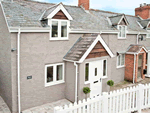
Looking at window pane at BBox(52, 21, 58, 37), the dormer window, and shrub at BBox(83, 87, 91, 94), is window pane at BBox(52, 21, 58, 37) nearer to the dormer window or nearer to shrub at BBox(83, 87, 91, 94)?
the dormer window

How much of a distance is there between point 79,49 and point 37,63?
129 inches

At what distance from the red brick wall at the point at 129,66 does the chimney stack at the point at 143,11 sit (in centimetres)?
1158

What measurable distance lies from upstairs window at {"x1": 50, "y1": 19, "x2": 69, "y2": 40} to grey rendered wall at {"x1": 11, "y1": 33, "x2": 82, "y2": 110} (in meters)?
0.39

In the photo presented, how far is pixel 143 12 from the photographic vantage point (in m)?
25.4

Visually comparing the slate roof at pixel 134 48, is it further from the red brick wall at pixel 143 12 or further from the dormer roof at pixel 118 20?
the red brick wall at pixel 143 12

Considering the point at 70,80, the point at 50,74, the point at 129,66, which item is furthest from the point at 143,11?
the point at 50,74

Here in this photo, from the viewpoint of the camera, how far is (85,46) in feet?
36.9

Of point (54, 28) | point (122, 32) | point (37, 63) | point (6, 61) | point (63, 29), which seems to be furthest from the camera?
point (122, 32)

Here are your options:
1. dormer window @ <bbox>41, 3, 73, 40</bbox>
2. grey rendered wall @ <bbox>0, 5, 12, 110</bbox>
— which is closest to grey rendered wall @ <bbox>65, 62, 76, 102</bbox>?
dormer window @ <bbox>41, 3, 73, 40</bbox>

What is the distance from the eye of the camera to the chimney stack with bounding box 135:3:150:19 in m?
24.5

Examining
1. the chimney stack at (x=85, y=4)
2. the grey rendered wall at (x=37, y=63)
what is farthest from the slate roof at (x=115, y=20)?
the grey rendered wall at (x=37, y=63)

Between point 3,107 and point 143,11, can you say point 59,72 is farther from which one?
point 143,11

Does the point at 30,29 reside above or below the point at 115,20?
below

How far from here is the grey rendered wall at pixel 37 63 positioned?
32.6 ft
